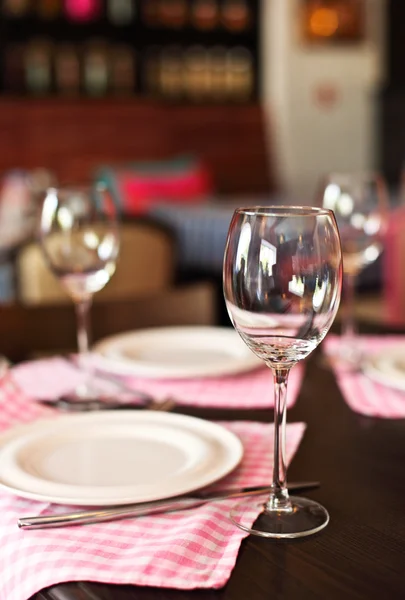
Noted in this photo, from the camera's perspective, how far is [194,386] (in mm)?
984

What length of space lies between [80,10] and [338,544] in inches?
250

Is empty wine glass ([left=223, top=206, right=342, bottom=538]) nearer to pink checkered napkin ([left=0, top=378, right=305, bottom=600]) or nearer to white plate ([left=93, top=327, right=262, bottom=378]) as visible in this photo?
pink checkered napkin ([left=0, top=378, right=305, bottom=600])

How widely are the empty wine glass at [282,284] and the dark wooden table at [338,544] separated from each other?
0.08ft

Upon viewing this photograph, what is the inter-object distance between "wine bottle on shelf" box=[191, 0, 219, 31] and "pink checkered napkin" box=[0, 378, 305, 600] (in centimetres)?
658

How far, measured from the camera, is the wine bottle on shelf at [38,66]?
638cm

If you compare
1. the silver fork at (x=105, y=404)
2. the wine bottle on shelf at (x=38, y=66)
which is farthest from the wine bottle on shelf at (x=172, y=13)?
→ the silver fork at (x=105, y=404)

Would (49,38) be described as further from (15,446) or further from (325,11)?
(15,446)

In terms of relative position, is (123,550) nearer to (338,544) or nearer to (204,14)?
(338,544)

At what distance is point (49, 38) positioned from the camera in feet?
21.3

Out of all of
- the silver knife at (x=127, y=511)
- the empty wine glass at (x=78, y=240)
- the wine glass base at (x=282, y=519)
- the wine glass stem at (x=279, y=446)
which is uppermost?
the empty wine glass at (x=78, y=240)

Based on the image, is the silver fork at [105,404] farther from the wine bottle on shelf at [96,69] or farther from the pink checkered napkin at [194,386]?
the wine bottle on shelf at [96,69]

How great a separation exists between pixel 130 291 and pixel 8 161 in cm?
388

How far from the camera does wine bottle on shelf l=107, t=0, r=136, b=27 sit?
657cm

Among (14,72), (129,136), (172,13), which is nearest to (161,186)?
(129,136)
